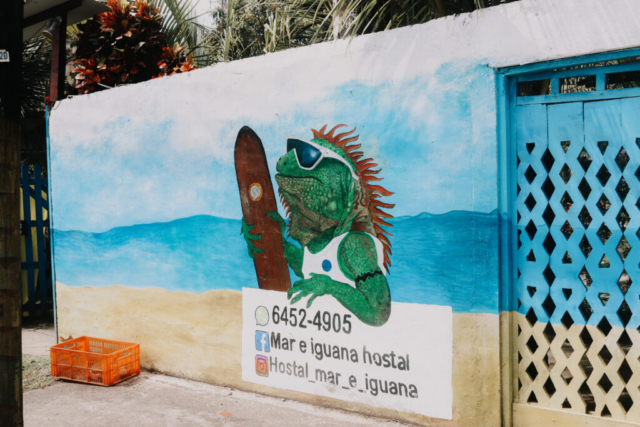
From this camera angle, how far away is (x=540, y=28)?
10.3 ft

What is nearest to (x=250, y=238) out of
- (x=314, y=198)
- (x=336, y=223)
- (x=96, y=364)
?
(x=314, y=198)

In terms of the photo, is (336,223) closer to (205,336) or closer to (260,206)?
(260,206)

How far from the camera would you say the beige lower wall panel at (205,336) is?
3348 mm

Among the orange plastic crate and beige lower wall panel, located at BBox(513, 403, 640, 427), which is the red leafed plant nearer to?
the orange plastic crate

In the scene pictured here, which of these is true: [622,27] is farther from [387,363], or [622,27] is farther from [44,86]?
[44,86]

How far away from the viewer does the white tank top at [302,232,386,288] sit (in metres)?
3.92

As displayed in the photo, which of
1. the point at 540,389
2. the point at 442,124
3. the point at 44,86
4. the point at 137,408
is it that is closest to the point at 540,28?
the point at 442,124

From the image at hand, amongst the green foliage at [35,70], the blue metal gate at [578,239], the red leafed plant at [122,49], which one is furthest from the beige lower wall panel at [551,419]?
the green foliage at [35,70]

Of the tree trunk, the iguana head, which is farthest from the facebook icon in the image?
the tree trunk

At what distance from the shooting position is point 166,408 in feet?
13.8

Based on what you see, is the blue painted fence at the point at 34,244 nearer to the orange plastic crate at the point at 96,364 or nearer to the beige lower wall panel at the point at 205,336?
the beige lower wall panel at the point at 205,336

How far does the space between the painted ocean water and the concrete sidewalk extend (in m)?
0.86

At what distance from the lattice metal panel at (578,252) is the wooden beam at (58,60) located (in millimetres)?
4834

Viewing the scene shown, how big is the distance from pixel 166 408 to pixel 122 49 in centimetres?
419
